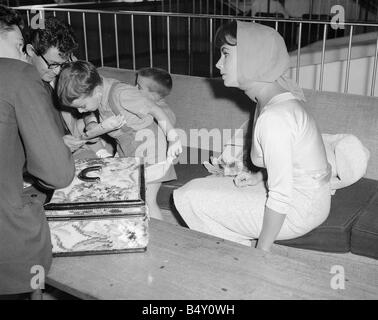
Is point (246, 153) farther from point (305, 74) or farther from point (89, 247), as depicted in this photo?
point (305, 74)

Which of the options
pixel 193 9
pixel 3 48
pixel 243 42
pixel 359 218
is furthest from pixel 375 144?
pixel 193 9

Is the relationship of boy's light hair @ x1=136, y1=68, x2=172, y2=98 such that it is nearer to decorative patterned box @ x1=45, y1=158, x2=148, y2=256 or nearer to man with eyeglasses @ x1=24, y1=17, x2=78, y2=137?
man with eyeglasses @ x1=24, y1=17, x2=78, y2=137

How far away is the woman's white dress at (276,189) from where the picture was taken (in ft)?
5.60

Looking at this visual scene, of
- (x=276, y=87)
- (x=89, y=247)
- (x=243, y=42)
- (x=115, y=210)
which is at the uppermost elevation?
(x=243, y=42)

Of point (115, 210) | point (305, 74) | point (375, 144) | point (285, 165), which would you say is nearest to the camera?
point (115, 210)

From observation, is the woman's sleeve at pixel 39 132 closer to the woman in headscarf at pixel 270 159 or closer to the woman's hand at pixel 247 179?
the woman in headscarf at pixel 270 159

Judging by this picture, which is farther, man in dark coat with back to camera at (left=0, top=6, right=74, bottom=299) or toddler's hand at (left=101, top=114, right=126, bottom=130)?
toddler's hand at (left=101, top=114, right=126, bottom=130)

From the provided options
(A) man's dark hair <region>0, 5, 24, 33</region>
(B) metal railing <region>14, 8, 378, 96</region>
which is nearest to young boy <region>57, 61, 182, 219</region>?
(A) man's dark hair <region>0, 5, 24, 33</region>

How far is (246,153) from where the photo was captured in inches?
99.9

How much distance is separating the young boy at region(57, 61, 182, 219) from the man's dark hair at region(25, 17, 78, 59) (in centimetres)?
28

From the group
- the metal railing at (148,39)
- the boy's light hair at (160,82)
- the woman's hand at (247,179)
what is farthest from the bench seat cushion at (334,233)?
the metal railing at (148,39)

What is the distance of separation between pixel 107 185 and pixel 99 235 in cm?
20

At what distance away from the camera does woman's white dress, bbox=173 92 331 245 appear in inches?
67.2

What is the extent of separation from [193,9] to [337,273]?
741 cm
